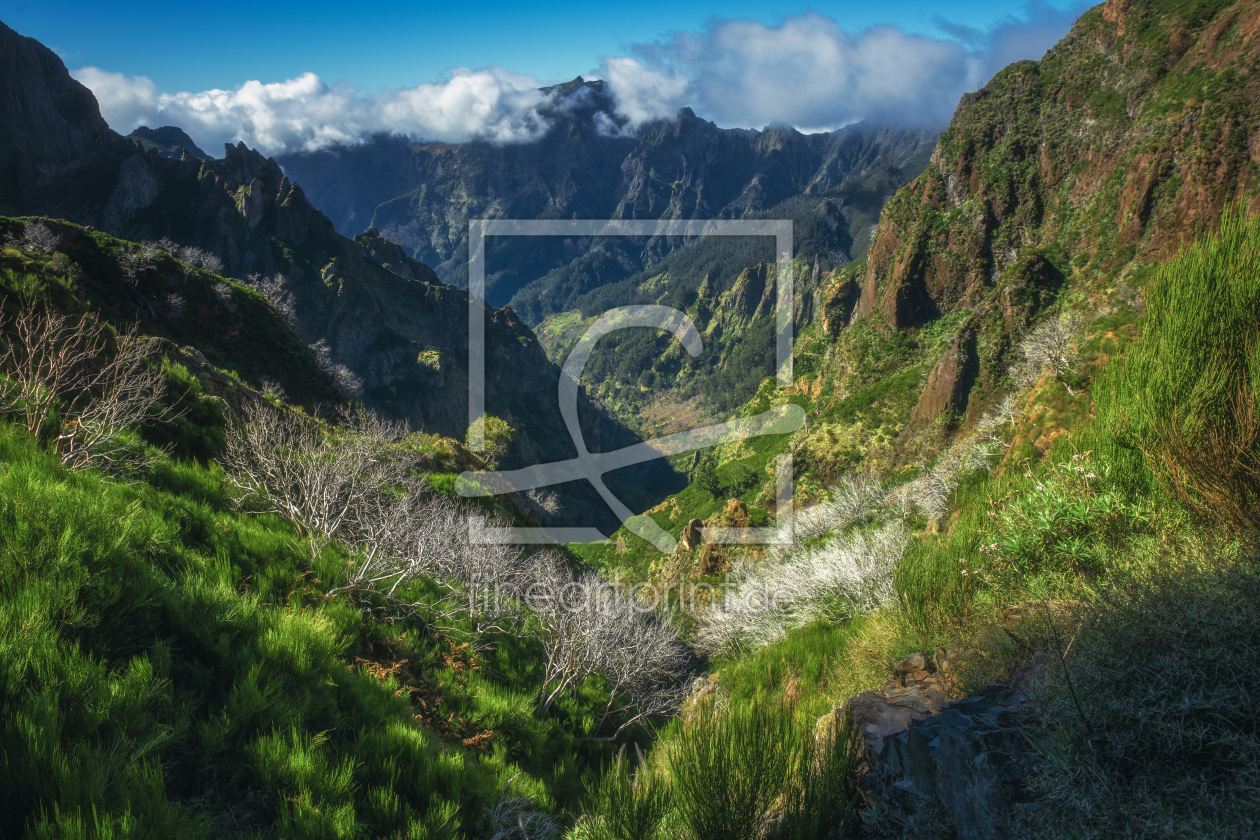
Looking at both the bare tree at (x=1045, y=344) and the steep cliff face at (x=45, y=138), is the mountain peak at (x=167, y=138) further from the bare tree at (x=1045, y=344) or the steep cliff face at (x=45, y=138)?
the bare tree at (x=1045, y=344)

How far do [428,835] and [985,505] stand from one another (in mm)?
5882

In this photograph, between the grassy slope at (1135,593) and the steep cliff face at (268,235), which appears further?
the steep cliff face at (268,235)

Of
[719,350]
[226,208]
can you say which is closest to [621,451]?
[719,350]

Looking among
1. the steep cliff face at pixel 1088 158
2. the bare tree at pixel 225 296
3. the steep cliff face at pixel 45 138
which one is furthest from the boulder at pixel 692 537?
the steep cliff face at pixel 45 138

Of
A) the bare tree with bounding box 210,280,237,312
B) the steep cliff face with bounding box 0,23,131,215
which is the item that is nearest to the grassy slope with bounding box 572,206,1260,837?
the bare tree with bounding box 210,280,237,312

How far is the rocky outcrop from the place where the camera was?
2.59m

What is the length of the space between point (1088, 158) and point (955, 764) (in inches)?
3379

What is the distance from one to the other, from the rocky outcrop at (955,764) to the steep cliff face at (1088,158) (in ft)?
130

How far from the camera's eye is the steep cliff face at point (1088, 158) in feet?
146

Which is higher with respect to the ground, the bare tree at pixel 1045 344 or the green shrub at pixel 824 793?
the bare tree at pixel 1045 344

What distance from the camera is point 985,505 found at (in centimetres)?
571

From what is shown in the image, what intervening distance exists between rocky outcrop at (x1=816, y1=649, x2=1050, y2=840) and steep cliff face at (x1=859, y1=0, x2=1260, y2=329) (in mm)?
39725

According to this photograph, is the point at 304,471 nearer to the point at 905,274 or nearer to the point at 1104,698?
the point at 1104,698

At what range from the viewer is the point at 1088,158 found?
204 ft
